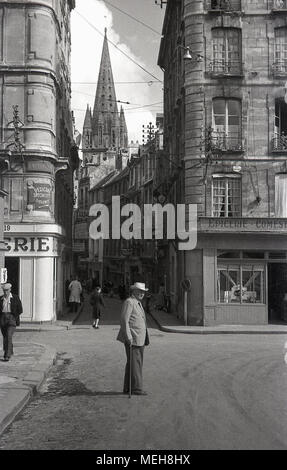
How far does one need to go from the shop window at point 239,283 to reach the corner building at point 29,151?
7.18m

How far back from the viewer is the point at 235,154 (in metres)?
24.0

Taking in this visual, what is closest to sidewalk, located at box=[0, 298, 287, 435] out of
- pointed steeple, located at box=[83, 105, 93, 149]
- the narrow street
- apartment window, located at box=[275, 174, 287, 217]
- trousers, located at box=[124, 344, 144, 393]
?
the narrow street

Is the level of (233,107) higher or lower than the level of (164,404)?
higher

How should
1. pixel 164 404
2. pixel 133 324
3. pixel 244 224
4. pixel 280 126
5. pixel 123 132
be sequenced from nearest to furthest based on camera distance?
pixel 164 404 < pixel 133 324 < pixel 244 224 < pixel 280 126 < pixel 123 132

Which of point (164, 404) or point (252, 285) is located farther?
point (252, 285)

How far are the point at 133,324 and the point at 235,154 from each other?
1522 centimetres

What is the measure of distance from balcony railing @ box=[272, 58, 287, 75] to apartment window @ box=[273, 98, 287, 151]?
1.09 metres

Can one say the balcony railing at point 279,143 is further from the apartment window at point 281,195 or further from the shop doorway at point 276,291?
the shop doorway at point 276,291

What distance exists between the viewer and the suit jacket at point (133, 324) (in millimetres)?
10047

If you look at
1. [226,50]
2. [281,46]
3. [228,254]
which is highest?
[281,46]

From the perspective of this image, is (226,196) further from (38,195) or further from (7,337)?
(7,337)

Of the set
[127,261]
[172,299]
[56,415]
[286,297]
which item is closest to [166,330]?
[286,297]

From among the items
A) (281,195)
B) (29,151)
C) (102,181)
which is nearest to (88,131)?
(102,181)

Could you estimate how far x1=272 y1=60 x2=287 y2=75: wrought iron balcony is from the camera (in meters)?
24.1
